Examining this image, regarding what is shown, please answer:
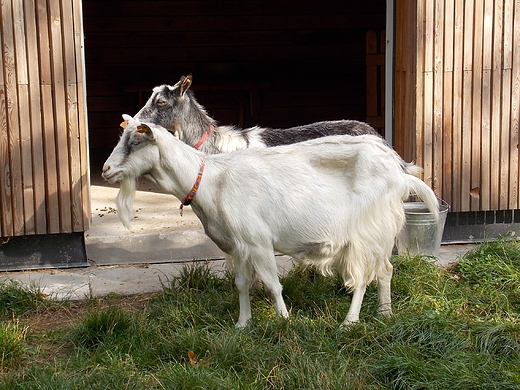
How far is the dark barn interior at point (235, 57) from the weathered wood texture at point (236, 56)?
15 mm

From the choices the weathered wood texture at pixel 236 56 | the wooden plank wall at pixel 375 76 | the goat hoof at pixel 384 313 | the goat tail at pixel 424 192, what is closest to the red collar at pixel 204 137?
the goat tail at pixel 424 192

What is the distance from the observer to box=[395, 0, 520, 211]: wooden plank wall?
21.4 feet

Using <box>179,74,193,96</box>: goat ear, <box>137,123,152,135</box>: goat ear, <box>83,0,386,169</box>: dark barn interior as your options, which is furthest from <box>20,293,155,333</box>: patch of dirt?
<box>83,0,386,169</box>: dark barn interior

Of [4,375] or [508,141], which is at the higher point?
[508,141]

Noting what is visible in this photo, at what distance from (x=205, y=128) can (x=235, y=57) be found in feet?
17.2

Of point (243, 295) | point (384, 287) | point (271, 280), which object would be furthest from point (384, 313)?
point (243, 295)

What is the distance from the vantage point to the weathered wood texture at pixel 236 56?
36.7 ft

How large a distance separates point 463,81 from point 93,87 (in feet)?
21.4

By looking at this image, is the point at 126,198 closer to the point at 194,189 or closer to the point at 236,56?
the point at 194,189

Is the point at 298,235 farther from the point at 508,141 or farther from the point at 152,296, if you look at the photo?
the point at 508,141

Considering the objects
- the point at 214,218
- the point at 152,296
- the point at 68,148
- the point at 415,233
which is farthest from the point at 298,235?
the point at 68,148

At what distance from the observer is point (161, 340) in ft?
14.6

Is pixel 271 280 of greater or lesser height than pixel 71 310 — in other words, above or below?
above

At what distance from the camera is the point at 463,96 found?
6.65 meters
